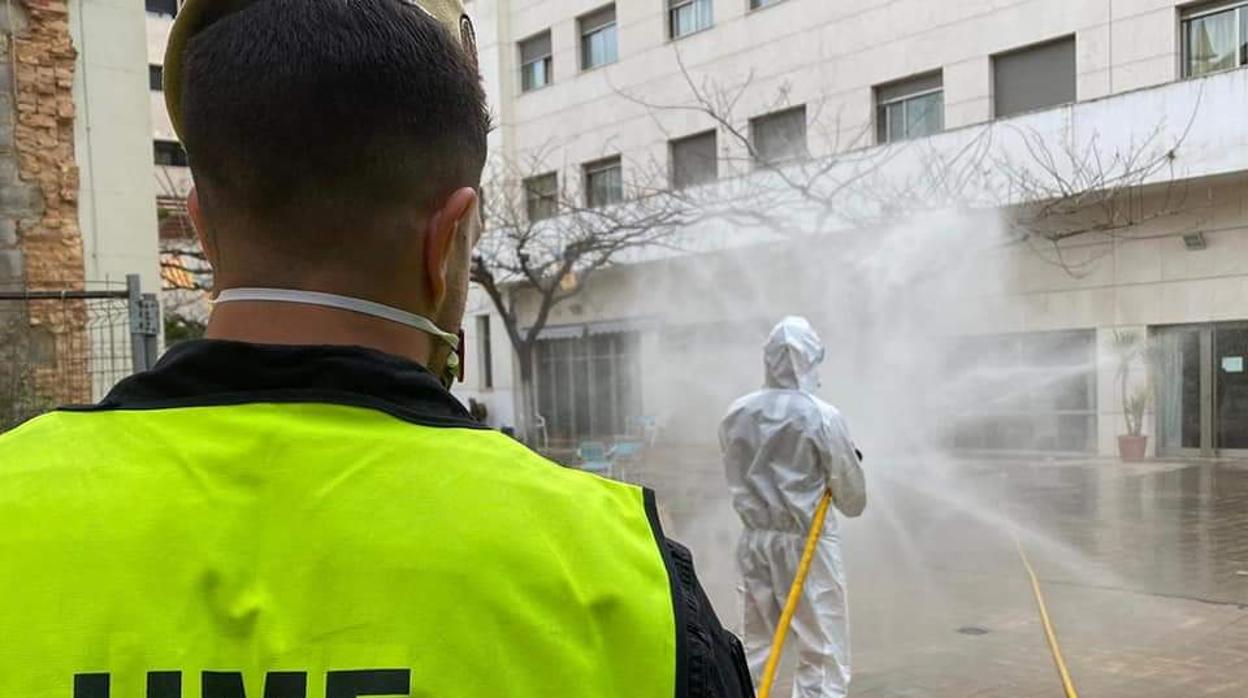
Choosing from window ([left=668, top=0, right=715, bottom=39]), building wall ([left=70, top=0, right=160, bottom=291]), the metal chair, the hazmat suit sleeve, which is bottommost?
the metal chair

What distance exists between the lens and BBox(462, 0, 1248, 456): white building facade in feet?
44.3

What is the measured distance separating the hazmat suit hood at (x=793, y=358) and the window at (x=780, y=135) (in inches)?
501

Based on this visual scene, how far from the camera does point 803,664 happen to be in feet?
15.9

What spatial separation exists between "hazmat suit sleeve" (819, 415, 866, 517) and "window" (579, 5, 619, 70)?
18.0 m

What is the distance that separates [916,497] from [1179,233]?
6.15 meters

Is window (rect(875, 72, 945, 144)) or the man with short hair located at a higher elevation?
window (rect(875, 72, 945, 144))

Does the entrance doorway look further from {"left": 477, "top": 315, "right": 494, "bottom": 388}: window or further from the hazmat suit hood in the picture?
{"left": 477, "top": 315, "right": 494, "bottom": 388}: window

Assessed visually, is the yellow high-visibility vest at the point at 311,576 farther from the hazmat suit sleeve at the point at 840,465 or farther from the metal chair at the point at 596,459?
the metal chair at the point at 596,459

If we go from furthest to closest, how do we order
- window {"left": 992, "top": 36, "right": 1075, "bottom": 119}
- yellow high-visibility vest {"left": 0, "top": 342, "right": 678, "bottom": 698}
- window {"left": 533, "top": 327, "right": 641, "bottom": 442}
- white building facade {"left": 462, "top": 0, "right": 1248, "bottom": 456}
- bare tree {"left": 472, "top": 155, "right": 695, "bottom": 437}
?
window {"left": 533, "top": 327, "right": 641, "bottom": 442} < bare tree {"left": 472, "top": 155, "right": 695, "bottom": 437} < window {"left": 992, "top": 36, "right": 1075, "bottom": 119} < white building facade {"left": 462, "top": 0, "right": 1248, "bottom": 456} < yellow high-visibility vest {"left": 0, "top": 342, "right": 678, "bottom": 698}

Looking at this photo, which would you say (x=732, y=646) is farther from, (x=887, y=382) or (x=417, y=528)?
(x=887, y=382)

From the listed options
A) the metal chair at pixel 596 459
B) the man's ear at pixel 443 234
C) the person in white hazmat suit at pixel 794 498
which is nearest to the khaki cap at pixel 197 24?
the man's ear at pixel 443 234

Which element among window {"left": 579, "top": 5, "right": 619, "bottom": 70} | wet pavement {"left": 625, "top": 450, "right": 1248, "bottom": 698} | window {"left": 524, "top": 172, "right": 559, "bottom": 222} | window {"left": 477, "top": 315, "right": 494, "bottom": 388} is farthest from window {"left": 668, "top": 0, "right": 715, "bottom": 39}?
wet pavement {"left": 625, "top": 450, "right": 1248, "bottom": 698}

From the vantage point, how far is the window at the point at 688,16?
19.9m

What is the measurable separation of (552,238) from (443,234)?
631 inches
